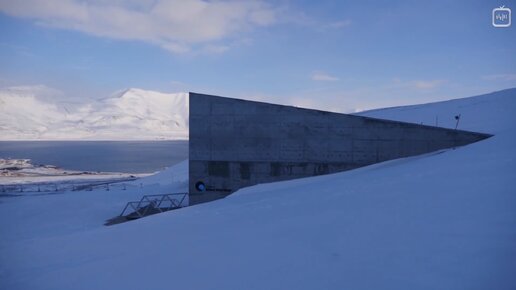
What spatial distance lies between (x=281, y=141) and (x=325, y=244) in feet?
33.3

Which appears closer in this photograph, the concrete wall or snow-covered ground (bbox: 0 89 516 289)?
snow-covered ground (bbox: 0 89 516 289)

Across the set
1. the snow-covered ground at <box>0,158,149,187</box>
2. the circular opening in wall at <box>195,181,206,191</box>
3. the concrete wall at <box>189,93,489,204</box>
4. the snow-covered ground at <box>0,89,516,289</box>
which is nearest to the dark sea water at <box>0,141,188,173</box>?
the snow-covered ground at <box>0,158,149,187</box>

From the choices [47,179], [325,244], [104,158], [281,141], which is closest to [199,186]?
[281,141]

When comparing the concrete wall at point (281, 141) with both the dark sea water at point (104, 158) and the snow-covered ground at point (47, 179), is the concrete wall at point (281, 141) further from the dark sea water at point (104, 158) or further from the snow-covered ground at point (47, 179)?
the dark sea water at point (104, 158)

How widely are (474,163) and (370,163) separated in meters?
6.16

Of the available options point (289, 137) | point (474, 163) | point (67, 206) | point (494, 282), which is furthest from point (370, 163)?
point (67, 206)

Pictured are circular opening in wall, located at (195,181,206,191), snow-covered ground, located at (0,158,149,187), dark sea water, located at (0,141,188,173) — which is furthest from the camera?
dark sea water, located at (0,141,188,173)

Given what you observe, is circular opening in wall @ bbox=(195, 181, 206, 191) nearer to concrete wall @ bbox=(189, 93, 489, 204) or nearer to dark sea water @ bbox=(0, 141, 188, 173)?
concrete wall @ bbox=(189, 93, 489, 204)

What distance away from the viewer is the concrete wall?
13859 millimetres

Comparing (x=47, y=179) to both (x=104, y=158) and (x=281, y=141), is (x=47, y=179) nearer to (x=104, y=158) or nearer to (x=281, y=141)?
(x=281, y=141)

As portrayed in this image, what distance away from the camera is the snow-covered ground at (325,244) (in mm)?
3865

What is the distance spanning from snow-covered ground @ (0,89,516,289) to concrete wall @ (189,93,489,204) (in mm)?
5304

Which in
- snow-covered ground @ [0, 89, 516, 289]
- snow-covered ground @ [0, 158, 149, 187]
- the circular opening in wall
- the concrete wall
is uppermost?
the concrete wall

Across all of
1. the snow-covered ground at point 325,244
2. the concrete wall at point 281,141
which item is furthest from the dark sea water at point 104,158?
the snow-covered ground at point 325,244
